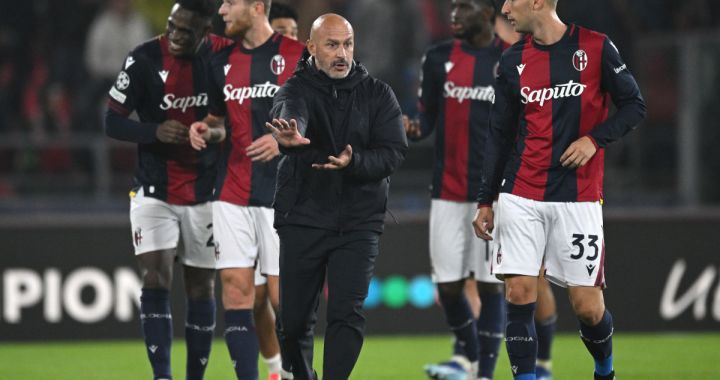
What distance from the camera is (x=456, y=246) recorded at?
8422mm

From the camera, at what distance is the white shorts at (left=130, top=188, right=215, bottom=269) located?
7.73 metres

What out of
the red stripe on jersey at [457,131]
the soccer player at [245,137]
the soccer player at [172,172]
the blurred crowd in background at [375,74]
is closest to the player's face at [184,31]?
the soccer player at [172,172]

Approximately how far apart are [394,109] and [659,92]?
6.22m

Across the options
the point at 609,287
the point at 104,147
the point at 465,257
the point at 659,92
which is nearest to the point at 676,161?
the point at 659,92

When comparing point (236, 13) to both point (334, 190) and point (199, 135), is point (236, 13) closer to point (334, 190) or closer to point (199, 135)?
point (199, 135)

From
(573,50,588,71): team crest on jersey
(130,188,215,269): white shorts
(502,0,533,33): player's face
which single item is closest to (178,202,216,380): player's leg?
(130,188,215,269): white shorts

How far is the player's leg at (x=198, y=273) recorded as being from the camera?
7.72 meters

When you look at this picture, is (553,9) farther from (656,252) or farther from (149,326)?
(656,252)

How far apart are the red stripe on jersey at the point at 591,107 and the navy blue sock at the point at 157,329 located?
8.28ft

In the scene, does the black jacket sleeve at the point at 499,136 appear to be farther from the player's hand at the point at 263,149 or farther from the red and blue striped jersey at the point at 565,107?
the player's hand at the point at 263,149

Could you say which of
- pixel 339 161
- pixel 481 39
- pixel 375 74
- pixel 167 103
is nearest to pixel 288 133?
pixel 339 161

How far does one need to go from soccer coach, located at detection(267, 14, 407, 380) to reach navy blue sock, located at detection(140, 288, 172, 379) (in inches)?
48.2

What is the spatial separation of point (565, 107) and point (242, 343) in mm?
2273

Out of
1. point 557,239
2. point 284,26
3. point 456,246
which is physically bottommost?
point 456,246
